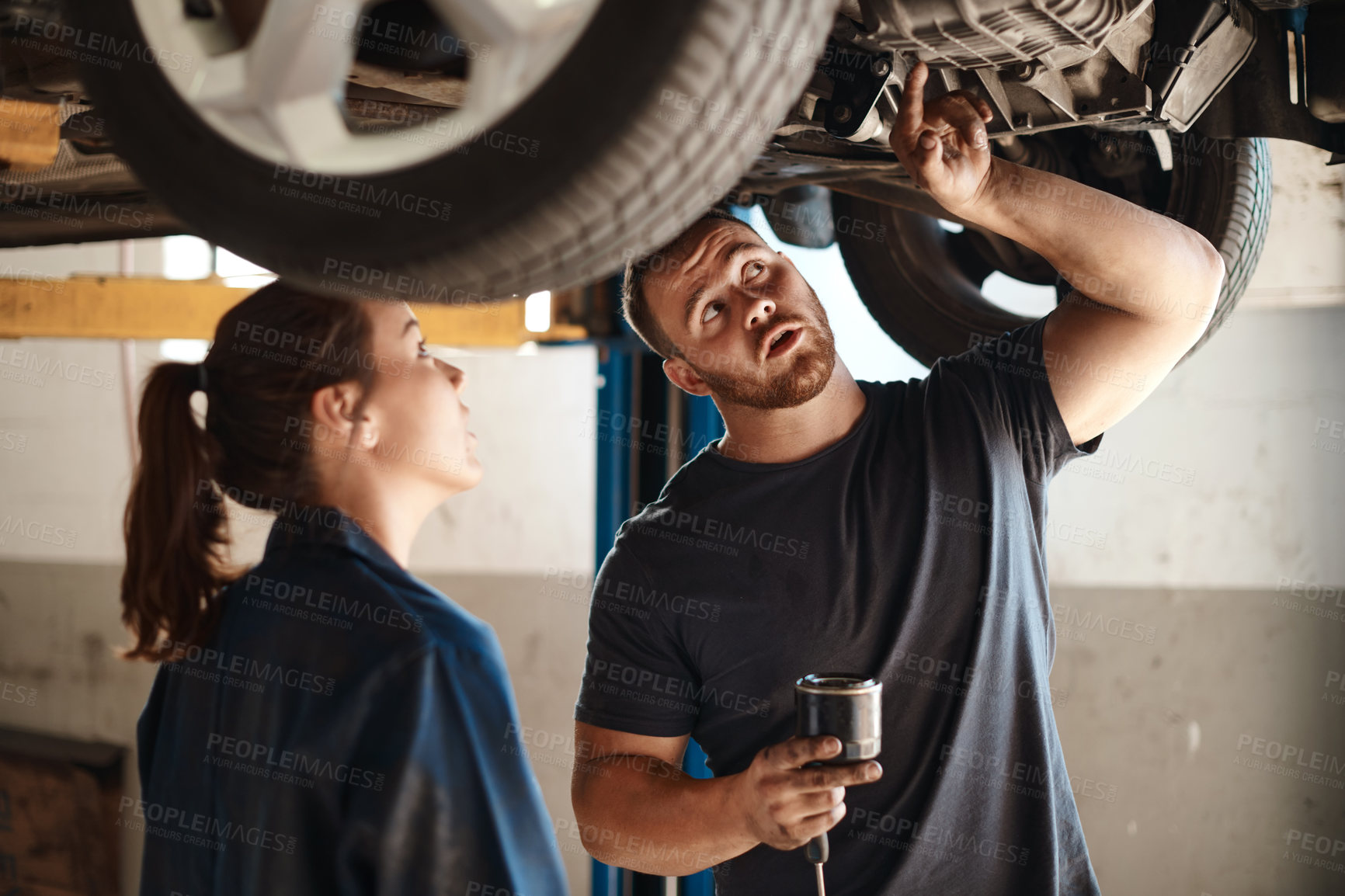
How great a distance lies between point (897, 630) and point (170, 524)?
869 mm

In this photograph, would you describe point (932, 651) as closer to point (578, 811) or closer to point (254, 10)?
point (578, 811)

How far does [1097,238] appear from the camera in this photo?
109cm

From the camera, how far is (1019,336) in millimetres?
1298

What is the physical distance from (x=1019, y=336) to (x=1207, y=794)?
8.39 feet

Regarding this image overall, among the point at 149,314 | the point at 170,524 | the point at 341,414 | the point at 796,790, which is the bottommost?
the point at 796,790

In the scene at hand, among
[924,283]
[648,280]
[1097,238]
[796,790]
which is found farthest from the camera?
[924,283]

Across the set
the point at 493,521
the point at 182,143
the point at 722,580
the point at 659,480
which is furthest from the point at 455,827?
the point at 493,521

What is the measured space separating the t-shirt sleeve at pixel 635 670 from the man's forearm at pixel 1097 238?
0.64 meters

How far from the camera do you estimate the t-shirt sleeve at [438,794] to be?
88 centimetres

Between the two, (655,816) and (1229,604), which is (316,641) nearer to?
(655,816)

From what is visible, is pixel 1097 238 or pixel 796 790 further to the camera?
pixel 1097 238

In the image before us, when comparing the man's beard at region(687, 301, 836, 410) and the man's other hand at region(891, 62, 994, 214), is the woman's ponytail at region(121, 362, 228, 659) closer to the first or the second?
the man's beard at region(687, 301, 836, 410)

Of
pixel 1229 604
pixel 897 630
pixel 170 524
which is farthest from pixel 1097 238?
pixel 1229 604

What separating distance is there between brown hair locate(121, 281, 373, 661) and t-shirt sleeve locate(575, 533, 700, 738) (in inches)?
17.5
